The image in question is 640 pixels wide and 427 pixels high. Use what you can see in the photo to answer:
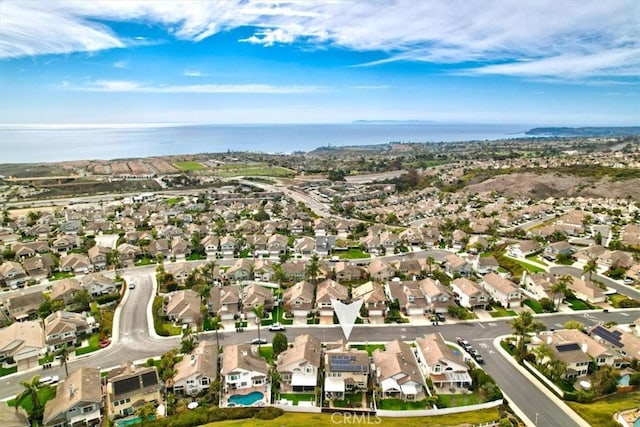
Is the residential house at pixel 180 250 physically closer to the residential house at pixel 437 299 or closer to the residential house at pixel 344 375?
the residential house at pixel 344 375

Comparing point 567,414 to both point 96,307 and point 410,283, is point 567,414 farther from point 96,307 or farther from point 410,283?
point 96,307

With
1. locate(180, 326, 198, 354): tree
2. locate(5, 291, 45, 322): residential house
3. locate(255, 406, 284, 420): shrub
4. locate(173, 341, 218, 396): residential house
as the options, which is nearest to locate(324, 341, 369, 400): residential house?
locate(255, 406, 284, 420): shrub

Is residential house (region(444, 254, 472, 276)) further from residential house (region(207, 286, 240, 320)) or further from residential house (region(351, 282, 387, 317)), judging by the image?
residential house (region(207, 286, 240, 320))

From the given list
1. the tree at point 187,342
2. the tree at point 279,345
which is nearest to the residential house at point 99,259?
the tree at point 187,342

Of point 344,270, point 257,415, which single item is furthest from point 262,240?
point 257,415

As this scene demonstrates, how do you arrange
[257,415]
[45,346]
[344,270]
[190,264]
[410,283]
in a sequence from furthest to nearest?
[190,264]
[344,270]
[410,283]
[45,346]
[257,415]

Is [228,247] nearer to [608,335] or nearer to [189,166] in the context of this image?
[608,335]
